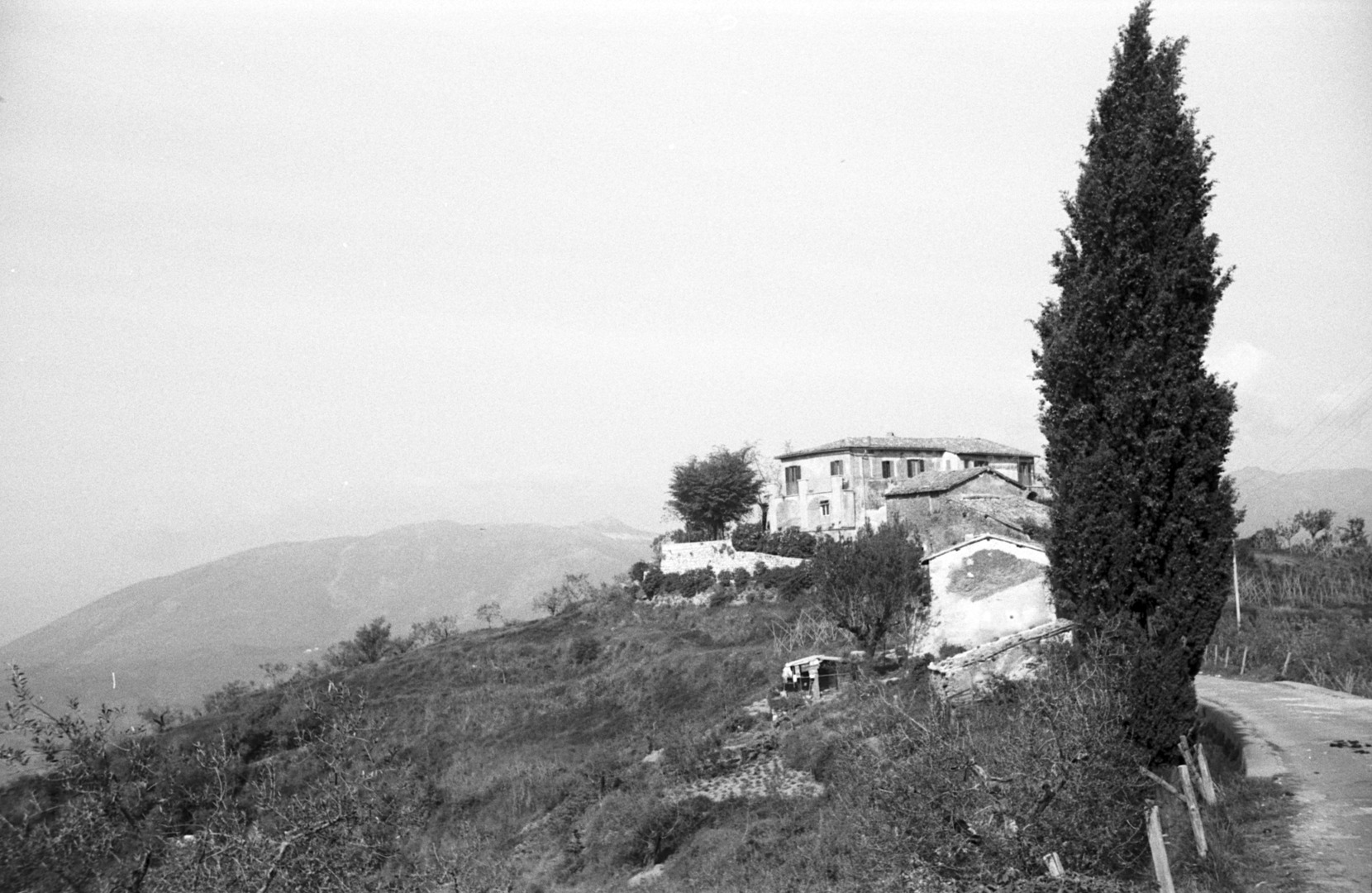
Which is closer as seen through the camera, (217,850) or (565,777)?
(217,850)

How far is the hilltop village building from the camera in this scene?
69.3 meters

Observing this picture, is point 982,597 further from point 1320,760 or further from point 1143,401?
point 1143,401

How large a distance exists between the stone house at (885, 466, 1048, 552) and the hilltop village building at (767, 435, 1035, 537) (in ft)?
24.0

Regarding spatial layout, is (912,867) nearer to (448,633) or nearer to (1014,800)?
(1014,800)

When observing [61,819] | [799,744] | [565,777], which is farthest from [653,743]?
[61,819]

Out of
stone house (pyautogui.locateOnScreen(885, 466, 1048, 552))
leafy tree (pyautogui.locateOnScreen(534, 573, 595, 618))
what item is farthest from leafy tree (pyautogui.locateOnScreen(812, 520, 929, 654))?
leafy tree (pyautogui.locateOnScreen(534, 573, 595, 618))

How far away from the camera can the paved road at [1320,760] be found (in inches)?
508

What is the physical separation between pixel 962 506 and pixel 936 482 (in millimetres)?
3283

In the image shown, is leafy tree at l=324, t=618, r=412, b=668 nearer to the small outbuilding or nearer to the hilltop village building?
the hilltop village building

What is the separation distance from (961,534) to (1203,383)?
3691 centimetres

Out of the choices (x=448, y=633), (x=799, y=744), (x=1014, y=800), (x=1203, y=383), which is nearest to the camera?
(x=1014, y=800)

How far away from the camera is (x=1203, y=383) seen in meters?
18.3

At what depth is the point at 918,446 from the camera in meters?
71.6

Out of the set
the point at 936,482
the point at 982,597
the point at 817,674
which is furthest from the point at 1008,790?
the point at 936,482
